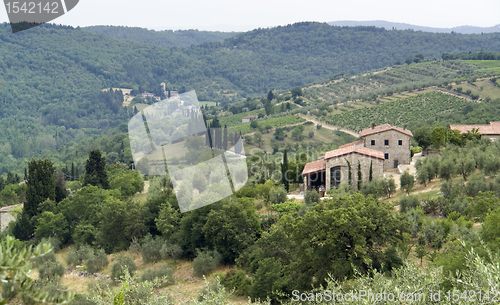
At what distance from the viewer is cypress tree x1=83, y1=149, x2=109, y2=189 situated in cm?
3822

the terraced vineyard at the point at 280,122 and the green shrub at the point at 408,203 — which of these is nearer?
the green shrub at the point at 408,203

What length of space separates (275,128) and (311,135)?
7.74m

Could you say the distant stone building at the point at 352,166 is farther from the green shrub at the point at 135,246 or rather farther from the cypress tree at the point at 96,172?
the cypress tree at the point at 96,172

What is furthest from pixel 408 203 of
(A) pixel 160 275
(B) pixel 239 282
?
(A) pixel 160 275

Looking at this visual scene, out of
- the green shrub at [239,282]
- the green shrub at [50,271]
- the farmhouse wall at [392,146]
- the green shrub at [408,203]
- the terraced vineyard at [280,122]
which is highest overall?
the farmhouse wall at [392,146]

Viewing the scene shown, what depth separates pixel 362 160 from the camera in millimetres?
29047

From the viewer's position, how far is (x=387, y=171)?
106 feet

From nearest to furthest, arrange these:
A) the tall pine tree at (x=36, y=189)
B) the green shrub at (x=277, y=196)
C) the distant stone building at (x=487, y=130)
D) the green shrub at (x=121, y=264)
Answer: the green shrub at (x=121, y=264)
the green shrub at (x=277, y=196)
the tall pine tree at (x=36, y=189)
the distant stone building at (x=487, y=130)

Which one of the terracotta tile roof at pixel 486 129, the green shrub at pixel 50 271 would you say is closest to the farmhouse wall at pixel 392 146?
the terracotta tile roof at pixel 486 129

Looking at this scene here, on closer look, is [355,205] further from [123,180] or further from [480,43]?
[480,43]

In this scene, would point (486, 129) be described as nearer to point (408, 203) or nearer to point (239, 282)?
point (408, 203)

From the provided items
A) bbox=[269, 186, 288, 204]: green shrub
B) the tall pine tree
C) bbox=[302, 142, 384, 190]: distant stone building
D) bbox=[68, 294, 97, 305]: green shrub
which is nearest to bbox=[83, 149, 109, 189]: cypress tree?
the tall pine tree

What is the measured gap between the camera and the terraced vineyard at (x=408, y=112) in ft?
198

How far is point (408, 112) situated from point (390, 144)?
33.4m
